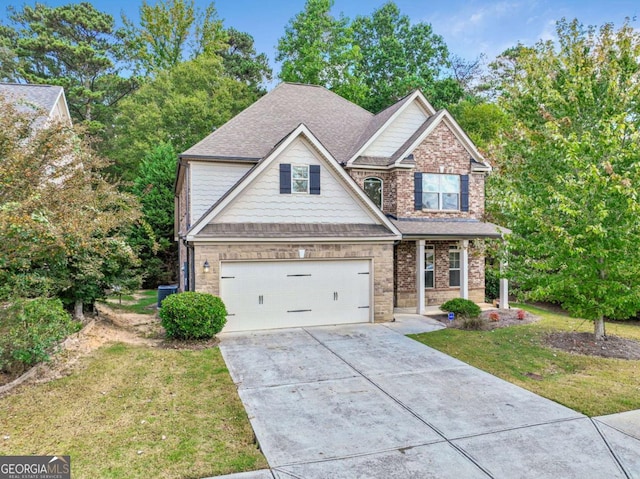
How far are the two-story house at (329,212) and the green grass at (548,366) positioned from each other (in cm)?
294

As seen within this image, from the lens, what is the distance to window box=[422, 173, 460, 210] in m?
15.8

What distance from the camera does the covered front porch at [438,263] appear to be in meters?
14.6

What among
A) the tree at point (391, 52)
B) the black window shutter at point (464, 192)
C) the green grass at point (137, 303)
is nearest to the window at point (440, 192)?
the black window shutter at point (464, 192)

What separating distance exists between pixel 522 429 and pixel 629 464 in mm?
1179

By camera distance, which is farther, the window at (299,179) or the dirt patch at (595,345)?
the window at (299,179)

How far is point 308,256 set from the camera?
40.0ft

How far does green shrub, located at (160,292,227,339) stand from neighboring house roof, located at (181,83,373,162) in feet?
17.5

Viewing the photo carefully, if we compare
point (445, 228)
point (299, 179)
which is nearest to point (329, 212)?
point (299, 179)

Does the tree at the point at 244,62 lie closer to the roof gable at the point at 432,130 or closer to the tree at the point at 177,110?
the tree at the point at 177,110

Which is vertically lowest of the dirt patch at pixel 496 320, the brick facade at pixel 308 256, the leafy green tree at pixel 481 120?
the dirt patch at pixel 496 320

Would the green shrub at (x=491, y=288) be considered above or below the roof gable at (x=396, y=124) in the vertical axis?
below

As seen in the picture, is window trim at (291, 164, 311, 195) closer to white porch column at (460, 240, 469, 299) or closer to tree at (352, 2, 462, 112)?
white porch column at (460, 240, 469, 299)

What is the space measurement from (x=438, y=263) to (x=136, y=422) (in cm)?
1265

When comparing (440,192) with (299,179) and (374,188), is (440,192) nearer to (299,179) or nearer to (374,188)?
(374,188)
